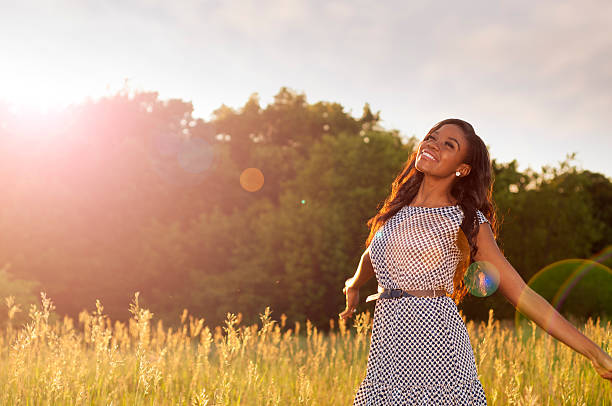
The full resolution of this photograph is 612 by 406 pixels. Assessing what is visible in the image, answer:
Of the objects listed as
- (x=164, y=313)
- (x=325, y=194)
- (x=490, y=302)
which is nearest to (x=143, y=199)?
(x=164, y=313)

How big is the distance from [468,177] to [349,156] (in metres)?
16.0

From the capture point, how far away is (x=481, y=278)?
254 cm

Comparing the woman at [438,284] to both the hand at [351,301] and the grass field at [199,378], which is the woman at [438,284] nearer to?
the hand at [351,301]

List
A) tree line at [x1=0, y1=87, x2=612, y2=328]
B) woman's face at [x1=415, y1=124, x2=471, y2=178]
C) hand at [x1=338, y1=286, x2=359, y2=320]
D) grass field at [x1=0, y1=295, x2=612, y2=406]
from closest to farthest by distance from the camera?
woman's face at [x1=415, y1=124, x2=471, y2=178]
hand at [x1=338, y1=286, x2=359, y2=320]
grass field at [x1=0, y1=295, x2=612, y2=406]
tree line at [x1=0, y1=87, x2=612, y2=328]

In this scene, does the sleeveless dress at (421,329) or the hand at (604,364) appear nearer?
the hand at (604,364)

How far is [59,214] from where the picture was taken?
18375 mm

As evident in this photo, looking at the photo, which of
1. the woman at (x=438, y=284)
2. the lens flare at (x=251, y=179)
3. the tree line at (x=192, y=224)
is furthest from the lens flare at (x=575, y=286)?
the woman at (x=438, y=284)

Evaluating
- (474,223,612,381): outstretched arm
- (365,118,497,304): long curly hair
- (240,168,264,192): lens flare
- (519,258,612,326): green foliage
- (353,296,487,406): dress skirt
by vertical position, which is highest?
(240,168,264,192): lens flare

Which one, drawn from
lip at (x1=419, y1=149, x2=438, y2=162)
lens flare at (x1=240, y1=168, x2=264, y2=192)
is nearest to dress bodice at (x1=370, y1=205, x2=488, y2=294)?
lip at (x1=419, y1=149, x2=438, y2=162)

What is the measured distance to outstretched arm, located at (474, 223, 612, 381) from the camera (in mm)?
2184

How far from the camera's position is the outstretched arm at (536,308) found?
2184 mm

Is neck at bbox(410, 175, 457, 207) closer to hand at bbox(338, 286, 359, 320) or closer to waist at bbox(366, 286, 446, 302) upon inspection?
waist at bbox(366, 286, 446, 302)

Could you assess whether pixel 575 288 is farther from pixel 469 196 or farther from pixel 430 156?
pixel 430 156

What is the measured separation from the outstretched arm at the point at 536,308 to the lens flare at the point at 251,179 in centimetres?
1984
